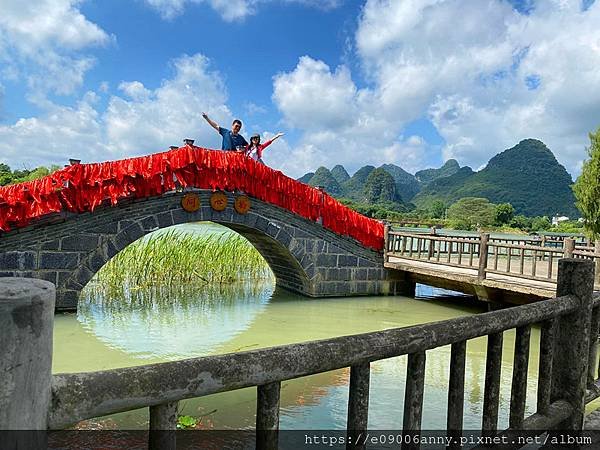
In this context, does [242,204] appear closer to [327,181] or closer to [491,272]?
[491,272]

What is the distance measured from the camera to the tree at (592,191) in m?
17.2

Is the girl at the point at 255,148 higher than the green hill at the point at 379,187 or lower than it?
lower

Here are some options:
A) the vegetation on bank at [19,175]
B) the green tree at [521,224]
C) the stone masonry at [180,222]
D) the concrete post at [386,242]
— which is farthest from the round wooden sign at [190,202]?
the green tree at [521,224]

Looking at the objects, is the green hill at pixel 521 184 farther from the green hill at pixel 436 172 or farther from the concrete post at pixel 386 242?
the concrete post at pixel 386 242

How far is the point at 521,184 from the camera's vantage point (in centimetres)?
9900

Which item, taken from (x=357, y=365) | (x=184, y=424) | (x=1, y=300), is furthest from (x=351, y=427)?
A: (x=184, y=424)

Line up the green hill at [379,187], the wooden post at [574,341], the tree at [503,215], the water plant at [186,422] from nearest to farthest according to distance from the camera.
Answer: the wooden post at [574,341], the water plant at [186,422], the tree at [503,215], the green hill at [379,187]

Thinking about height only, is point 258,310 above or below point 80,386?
below

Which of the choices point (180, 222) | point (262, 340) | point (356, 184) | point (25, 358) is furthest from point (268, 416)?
point (356, 184)

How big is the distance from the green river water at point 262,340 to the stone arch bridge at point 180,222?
40 cm

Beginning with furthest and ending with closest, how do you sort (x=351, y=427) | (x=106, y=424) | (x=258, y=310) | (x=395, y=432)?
(x=258, y=310) → (x=106, y=424) → (x=395, y=432) → (x=351, y=427)

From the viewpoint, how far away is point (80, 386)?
→ 100 centimetres

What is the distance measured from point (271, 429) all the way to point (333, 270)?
897 centimetres

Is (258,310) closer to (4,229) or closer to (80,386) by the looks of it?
(4,229)
